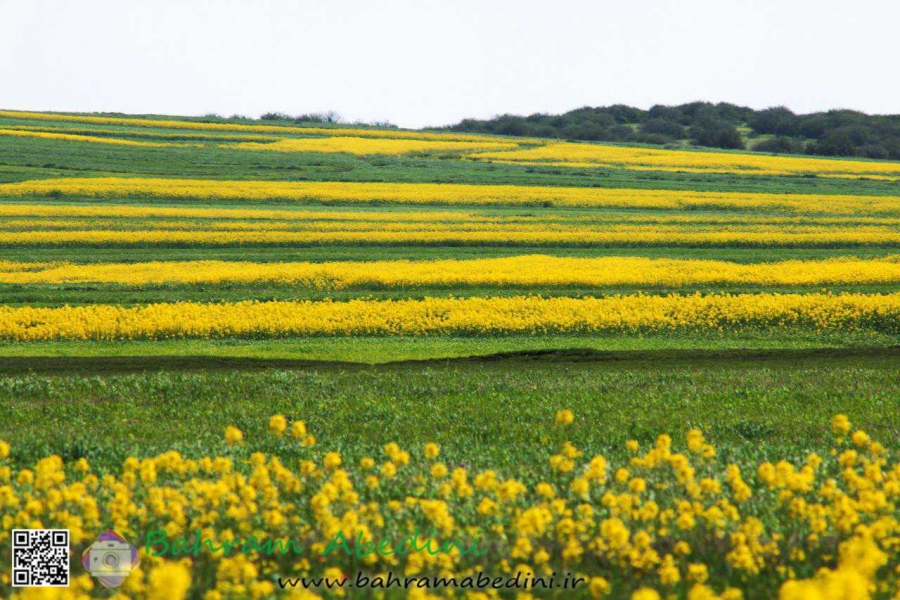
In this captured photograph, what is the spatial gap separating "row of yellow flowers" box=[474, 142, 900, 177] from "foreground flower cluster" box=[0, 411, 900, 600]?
2967 inches

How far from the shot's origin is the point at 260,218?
170 ft

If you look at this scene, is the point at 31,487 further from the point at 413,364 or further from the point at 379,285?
the point at 379,285

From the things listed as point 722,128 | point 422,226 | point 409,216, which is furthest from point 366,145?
point 722,128

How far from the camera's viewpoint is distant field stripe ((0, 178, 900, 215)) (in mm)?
59031

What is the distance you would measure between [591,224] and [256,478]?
44.1m

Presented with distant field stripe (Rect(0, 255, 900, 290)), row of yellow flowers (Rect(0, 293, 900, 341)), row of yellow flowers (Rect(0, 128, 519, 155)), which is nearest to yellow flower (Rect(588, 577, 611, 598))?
row of yellow flowers (Rect(0, 293, 900, 341))

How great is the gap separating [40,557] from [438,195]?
177ft

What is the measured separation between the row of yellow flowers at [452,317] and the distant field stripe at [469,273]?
398 cm

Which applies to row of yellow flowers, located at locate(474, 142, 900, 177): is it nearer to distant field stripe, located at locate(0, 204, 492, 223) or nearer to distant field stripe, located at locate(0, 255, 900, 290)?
distant field stripe, located at locate(0, 204, 492, 223)

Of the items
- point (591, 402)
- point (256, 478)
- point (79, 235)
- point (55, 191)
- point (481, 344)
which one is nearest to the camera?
point (256, 478)

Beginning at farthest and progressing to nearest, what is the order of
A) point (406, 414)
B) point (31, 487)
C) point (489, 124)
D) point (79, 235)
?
point (489, 124) → point (79, 235) → point (406, 414) → point (31, 487)

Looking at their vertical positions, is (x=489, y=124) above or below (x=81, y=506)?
above

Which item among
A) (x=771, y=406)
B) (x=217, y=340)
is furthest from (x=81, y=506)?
(x=217, y=340)

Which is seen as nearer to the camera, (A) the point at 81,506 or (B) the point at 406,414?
(A) the point at 81,506
